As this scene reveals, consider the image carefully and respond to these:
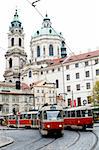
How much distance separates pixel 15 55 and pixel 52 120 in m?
69.0

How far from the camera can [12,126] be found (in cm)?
5375

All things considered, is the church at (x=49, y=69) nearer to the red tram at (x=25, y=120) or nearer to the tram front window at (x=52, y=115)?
the red tram at (x=25, y=120)

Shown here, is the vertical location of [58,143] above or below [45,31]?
below

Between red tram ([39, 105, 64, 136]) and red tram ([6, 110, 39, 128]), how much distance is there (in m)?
15.1

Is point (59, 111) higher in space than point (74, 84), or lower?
lower

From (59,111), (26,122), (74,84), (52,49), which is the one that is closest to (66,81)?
(74,84)

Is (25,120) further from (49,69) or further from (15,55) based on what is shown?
(15,55)

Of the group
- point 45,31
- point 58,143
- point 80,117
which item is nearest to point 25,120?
point 80,117

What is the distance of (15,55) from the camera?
9350 centimetres

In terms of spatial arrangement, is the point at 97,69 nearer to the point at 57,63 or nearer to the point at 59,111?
the point at 57,63

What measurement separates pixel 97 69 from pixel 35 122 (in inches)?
1393

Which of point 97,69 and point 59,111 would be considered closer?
point 59,111

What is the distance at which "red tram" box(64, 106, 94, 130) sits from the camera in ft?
110

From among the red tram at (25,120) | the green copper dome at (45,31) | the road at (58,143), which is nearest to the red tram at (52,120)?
the road at (58,143)
